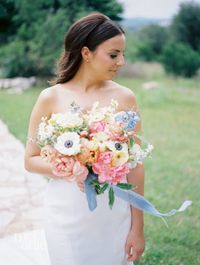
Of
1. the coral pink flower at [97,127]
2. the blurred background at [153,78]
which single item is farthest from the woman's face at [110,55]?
the blurred background at [153,78]

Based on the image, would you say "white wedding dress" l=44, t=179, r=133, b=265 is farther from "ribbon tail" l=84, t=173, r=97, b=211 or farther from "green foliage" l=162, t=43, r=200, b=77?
"green foliage" l=162, t=43, r=200, b=77

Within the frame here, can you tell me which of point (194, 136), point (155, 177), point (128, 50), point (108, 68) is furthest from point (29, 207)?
point (128, 50)

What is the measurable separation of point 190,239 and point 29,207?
4.51 ft

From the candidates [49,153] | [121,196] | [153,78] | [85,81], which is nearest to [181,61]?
[153,78]

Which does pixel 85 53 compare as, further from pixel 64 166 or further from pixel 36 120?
pixel 64 166

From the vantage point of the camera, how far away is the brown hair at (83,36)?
2.21 meters

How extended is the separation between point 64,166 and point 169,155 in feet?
15.8

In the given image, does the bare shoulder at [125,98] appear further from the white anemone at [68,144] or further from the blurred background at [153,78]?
the blurred background at [153,78]

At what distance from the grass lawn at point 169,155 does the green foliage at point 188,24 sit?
7.89 ft

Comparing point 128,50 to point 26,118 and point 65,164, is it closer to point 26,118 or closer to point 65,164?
point 26,118

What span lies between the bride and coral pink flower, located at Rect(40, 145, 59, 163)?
214 mm

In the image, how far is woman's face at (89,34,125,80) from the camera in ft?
7.27

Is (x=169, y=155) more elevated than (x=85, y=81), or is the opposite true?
(x=85, y=81)

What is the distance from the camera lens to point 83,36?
2266 mm
